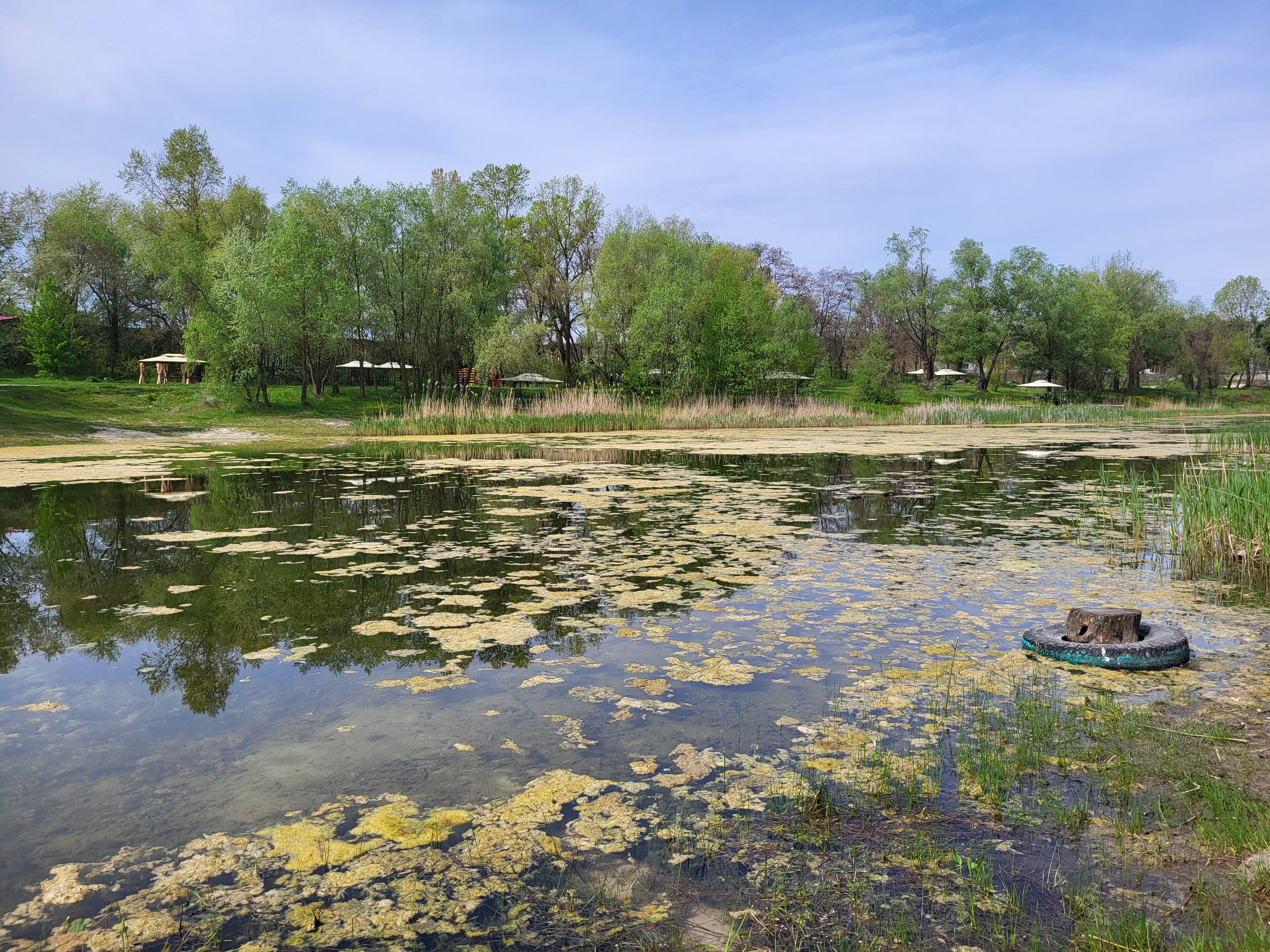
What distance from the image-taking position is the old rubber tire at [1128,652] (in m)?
4.06

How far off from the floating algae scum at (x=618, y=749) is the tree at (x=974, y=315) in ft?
152

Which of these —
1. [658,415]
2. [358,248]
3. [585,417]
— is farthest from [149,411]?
[658,415]

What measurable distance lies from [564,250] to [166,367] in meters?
21.2

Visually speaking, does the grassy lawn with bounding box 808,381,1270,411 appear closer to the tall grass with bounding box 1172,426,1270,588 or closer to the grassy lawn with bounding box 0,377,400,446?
the grassy lawn with bounding box 0,377,400,446

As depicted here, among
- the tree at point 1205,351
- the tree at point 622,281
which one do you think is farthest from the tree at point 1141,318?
the tree at point 622,281

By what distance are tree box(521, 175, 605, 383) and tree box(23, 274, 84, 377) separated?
2326cm

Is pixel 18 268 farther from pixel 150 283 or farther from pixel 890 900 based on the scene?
pixel 890 900

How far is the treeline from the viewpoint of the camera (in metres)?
33.5

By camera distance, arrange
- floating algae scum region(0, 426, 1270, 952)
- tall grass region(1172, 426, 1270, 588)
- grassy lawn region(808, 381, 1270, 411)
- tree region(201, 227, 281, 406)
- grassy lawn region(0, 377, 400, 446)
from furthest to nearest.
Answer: grassy lawn region(808, 381, 1270, 411)
tree region(201, 227, 281, 406)
grassy lawn region(0, 377, 400, 446)
tall grass region(1172, 426, 1270, 588)
floating algae scum region(0, 426, 1270, 952)

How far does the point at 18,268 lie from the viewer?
4538 centimetres

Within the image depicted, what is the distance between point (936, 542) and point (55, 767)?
263 inches

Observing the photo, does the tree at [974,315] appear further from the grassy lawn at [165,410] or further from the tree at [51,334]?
the tree at [51,334]

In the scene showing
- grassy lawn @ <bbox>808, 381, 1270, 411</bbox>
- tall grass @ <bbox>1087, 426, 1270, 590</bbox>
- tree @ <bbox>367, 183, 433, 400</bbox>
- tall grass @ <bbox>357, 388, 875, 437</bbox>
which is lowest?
tall grass @ <bbox>1087, 426, 1270, 590</bbox>

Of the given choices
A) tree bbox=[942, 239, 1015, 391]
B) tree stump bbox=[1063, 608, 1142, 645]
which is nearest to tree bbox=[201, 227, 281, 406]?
tree stump bbox=[1063, 608, 1142, 645]
